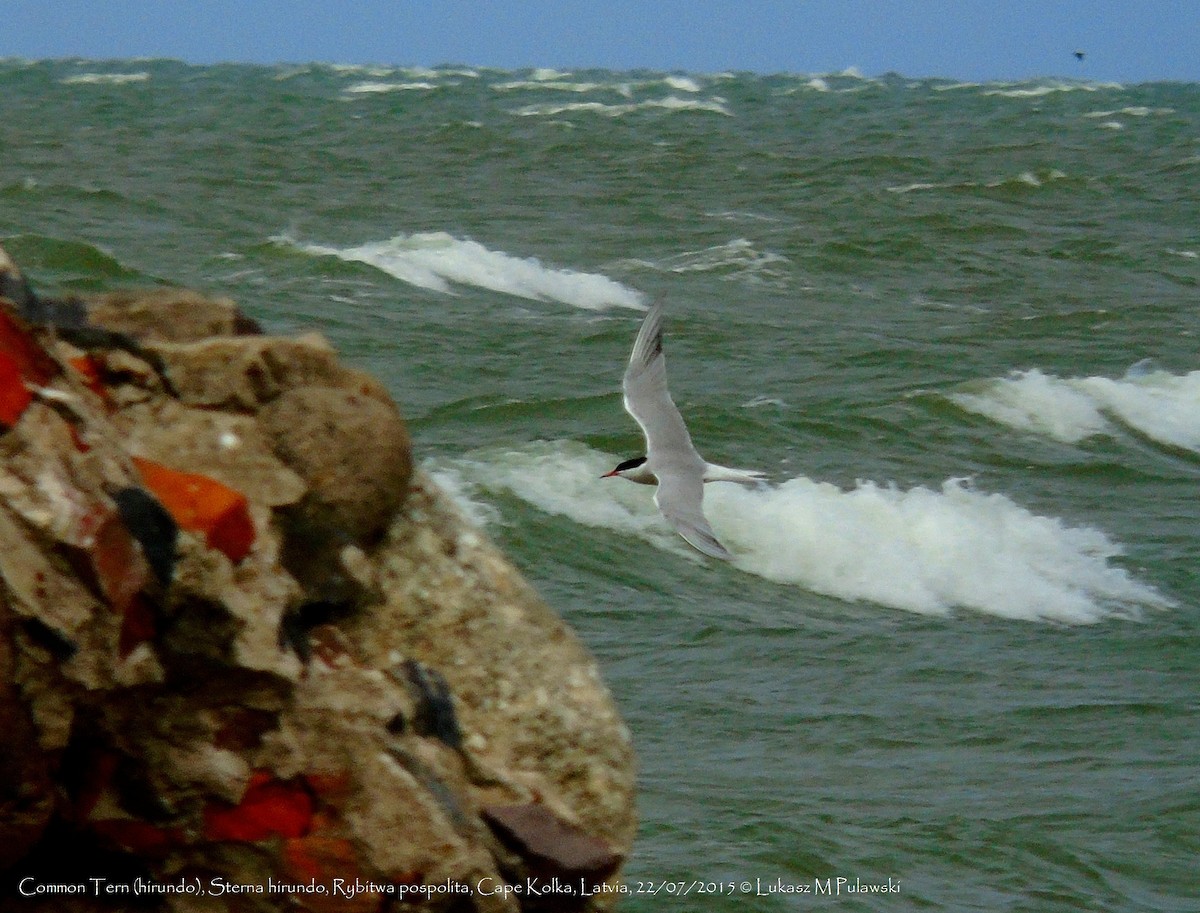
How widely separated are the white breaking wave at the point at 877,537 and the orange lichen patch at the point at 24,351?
8291mm

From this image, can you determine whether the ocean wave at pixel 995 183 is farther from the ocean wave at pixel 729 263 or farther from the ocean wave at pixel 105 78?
the ocean wave at pixel 105 78

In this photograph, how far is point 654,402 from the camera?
29.7ft

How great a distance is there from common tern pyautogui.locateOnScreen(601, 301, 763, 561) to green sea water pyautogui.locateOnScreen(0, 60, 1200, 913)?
4.04ft

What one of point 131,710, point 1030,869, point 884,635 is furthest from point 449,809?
point 884,635

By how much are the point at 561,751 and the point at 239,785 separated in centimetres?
107

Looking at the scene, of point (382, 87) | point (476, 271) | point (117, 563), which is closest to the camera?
point (117, 563)

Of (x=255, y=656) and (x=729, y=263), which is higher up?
(x=255, y=656)

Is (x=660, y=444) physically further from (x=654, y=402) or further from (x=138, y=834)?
(x=138, y=834)

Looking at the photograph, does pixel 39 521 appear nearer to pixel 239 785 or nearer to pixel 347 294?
pixel 239 785

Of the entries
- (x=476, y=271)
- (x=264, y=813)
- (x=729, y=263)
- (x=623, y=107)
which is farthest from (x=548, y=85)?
(x=264, y=813)

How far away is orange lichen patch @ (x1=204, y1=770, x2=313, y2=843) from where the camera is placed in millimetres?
4566

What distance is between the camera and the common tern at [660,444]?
27.3 feet

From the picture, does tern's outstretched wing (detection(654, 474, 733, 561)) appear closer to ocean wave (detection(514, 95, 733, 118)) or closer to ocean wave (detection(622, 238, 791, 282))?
ocean wave (detection(622, 238, 791, 282))

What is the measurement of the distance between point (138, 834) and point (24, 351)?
3.92 ft
